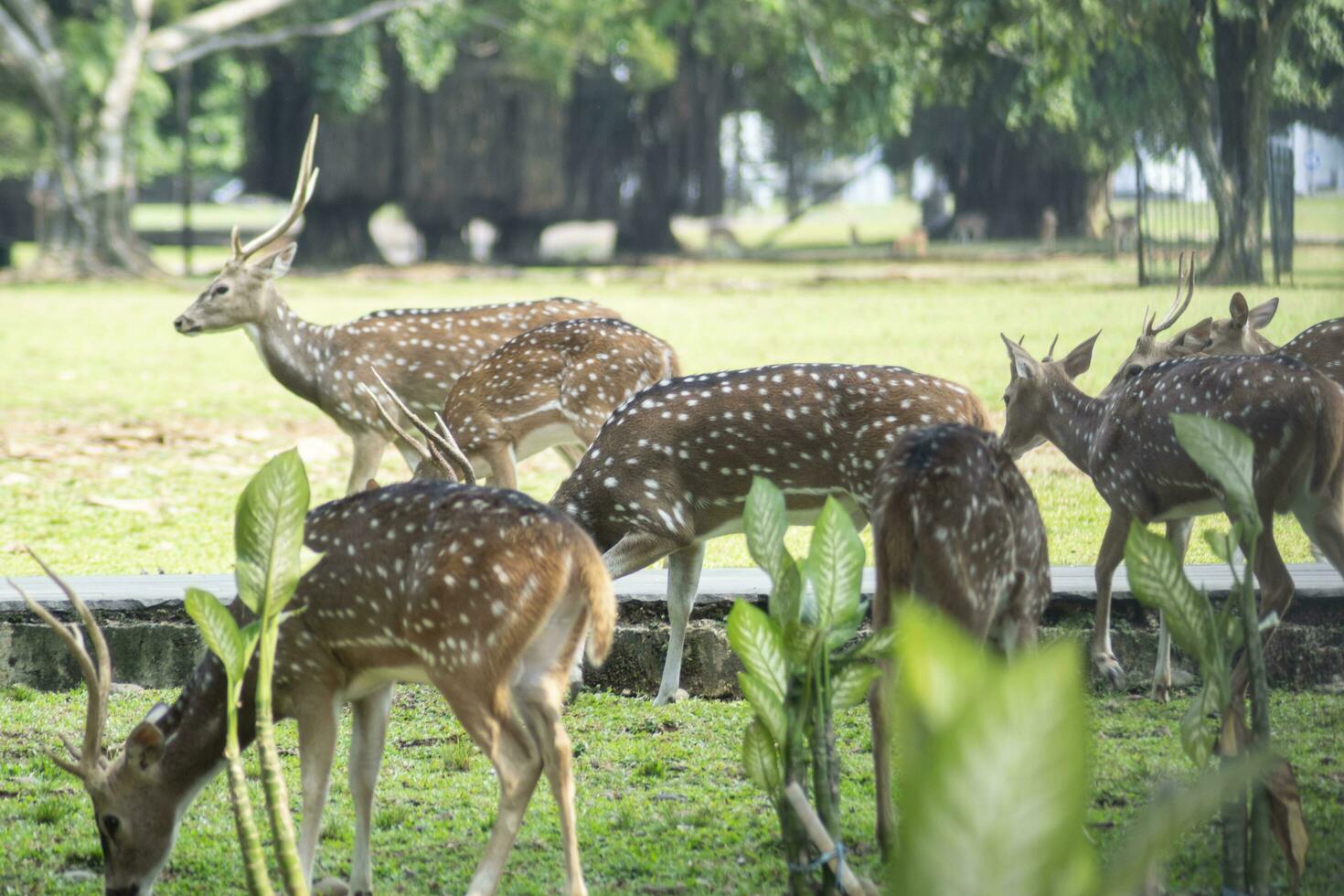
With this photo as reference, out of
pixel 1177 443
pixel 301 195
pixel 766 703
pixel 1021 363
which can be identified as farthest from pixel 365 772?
Answer: pixel 301 195

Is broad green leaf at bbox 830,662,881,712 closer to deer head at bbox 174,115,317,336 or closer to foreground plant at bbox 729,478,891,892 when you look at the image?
foreground plant at bbox 729,478,891,892

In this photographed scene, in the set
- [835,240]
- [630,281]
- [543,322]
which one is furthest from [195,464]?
[835,240]

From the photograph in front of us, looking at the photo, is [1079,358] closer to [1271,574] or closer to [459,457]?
[1271,574]

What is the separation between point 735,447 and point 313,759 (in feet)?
5.63

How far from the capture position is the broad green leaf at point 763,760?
2760 millimetres

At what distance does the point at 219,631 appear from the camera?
260 cm

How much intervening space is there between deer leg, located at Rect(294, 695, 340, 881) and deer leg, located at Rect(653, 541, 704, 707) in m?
1.70

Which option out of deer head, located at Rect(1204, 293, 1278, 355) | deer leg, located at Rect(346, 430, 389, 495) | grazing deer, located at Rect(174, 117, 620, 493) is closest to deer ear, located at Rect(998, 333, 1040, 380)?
deer head, located at Rect(1204, 293, 1278, 355)

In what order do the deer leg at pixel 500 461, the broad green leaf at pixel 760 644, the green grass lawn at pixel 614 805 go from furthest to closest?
the deer leg at pixel 500 461
the green grass lawn at pixel 614 805
the broad green leaf at pixel 760 644

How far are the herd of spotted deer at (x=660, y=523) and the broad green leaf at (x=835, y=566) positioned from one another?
1.73ft

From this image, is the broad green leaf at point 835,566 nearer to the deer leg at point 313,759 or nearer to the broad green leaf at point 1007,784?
the deer leg at point 313,759

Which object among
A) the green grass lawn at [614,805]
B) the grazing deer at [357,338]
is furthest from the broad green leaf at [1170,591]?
the grazing deer at [357,338]

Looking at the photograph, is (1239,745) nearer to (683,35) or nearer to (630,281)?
(630,281)

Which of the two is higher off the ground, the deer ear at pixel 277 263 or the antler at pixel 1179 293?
the deer ear at pixel 277 263
